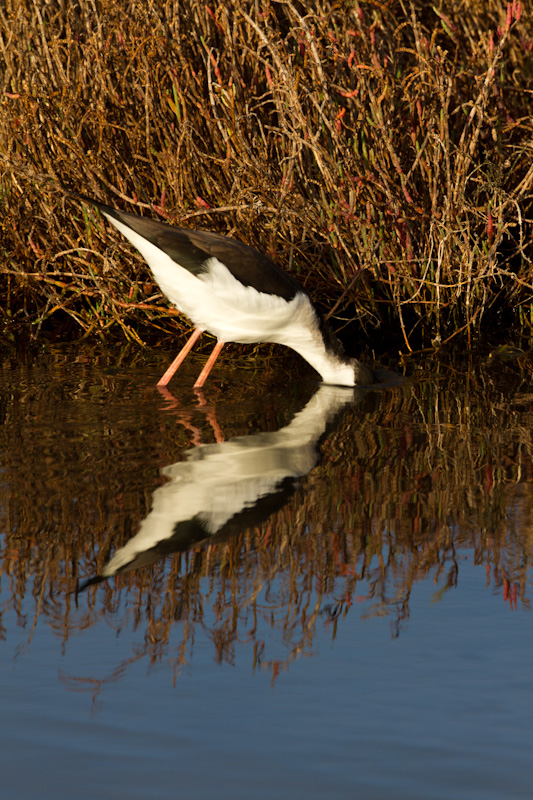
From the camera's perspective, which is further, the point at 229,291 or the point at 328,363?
the point at 328,363

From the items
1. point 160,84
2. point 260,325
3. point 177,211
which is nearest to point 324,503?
point 260,325

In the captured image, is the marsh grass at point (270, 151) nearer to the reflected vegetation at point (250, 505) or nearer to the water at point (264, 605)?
the reflected vegetation at point (250, 505)

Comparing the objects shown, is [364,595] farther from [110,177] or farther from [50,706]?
[110,177]

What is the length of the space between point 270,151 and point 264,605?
13.7ft

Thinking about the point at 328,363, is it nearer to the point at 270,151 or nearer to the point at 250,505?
the point at 270,151

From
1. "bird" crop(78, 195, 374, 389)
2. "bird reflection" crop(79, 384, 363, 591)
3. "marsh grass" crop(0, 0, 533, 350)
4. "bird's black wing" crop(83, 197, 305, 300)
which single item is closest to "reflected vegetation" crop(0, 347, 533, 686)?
"bird reflection" crop(79, 384, 363, 591)

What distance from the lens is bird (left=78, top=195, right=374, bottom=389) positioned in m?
5.75

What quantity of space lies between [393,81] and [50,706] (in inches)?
189

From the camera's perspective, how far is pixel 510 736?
2.55 meters

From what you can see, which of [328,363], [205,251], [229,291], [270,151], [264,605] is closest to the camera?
[264,605]

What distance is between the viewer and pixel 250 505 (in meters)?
4.14

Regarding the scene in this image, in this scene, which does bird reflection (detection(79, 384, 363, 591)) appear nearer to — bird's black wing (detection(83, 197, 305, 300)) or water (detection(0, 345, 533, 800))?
water (detection(0, 345, 533, 800))

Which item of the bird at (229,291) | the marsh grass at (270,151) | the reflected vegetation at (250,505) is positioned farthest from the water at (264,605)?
the marsh grass at (270,151)

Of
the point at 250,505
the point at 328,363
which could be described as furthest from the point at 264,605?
the point at 328,363
